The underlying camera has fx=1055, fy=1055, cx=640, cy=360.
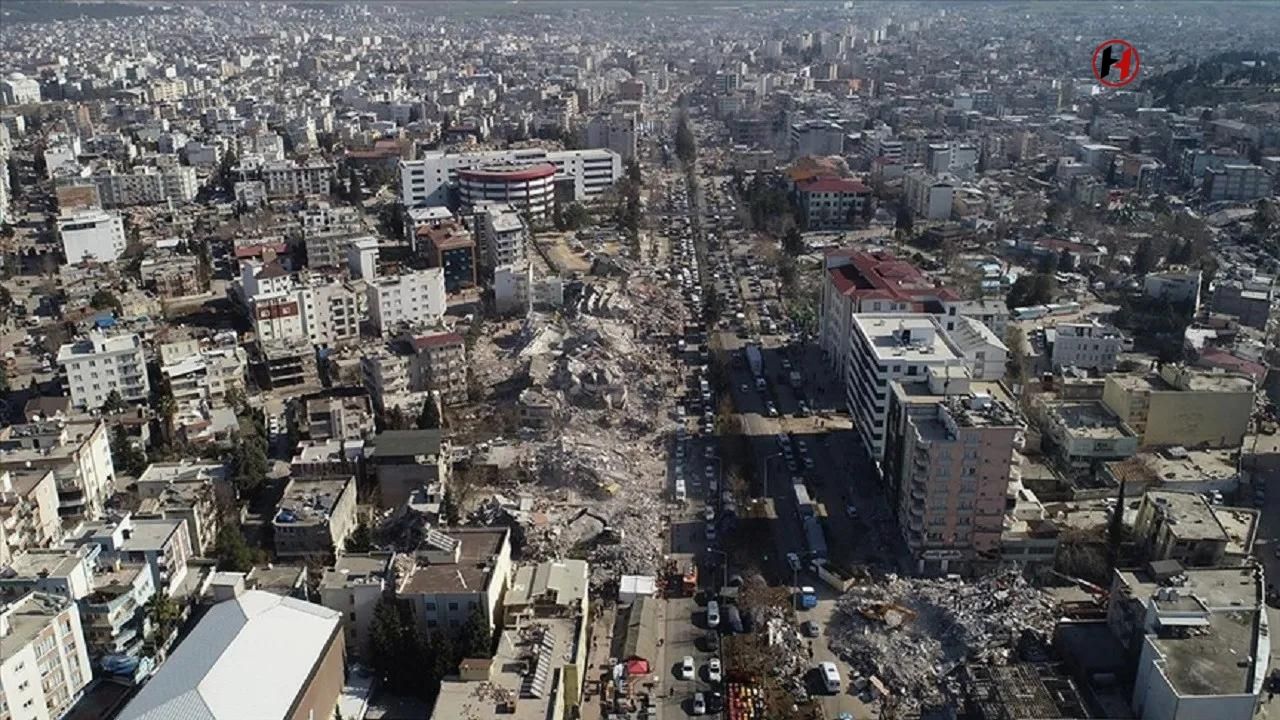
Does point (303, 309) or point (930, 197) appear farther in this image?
point (930, 197)

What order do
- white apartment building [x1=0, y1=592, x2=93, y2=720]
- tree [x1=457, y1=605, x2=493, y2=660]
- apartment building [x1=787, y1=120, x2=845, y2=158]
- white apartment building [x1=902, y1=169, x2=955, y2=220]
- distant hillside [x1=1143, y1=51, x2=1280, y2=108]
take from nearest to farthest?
1. white apartment building [x1=0, y1=592, x2=93, y2=720]
2. tree [x1=457, y1=605, x2=493, y2=660]
3. white apartment building [x1=902, y1=169, x2=955, y2=220]
4. apartment building [x1=787, y1=120, x2=845, y2=158]
5. distant hillside [x1=1143, y1=51, x2=1280, y2=108]

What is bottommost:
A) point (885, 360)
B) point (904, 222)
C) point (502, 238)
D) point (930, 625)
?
point (930, 625)

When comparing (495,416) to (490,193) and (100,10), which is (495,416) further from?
(100,10)

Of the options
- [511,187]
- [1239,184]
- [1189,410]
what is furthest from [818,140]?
[1189,410]

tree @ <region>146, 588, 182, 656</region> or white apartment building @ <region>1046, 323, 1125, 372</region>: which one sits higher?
white apartment building @ <region>1046, 323, 1125, 372</region>

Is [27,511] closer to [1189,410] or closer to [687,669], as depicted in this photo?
[687,669]

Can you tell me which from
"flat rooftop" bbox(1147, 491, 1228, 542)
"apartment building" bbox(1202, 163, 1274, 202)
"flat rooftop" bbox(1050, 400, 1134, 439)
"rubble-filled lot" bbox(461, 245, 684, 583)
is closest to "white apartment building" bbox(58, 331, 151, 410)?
"rubble-filled lot" bbox(461, 245, 684, 583)

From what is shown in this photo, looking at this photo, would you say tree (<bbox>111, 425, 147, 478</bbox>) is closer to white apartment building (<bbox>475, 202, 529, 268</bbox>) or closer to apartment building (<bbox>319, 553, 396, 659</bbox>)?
apartment building (<bbox>319, 553, 396, 659</bbox>)
